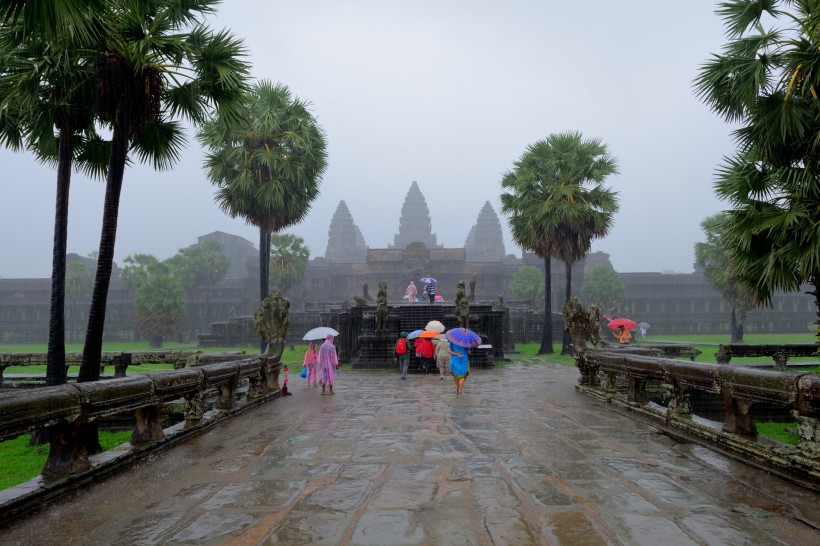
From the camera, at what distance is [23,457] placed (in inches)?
366

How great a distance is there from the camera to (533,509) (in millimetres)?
3826

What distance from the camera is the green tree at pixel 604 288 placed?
4603 cm

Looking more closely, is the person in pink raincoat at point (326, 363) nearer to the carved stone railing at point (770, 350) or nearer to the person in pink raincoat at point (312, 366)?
the person in pink raincoat at point (312, 366)

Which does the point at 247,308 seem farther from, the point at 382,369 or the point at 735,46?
the point at 735,46

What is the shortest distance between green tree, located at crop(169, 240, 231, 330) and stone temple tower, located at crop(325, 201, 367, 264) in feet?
126

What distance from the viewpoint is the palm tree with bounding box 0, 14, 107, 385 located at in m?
7.58

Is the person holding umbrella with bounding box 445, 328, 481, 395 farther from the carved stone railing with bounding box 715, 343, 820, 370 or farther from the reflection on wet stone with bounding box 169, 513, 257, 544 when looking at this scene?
the reflection on wet stone with bounding box 169, 513, 257, 544

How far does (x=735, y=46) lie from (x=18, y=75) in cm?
1140

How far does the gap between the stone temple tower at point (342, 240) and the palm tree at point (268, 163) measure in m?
68.8

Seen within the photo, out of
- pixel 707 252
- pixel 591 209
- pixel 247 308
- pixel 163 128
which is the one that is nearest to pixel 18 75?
pixel 163 128

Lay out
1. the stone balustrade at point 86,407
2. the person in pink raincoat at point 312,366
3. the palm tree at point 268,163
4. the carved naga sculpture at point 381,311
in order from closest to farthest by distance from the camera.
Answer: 1. the stone balustrade at point 86,407
2. the person in pink raincoat at point 312,366
3. the carved naga sculpture at point 381,311
4. the palm tree at point 268,163

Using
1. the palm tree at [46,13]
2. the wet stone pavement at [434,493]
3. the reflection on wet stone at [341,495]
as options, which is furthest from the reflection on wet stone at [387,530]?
the palm tree at [46,13]

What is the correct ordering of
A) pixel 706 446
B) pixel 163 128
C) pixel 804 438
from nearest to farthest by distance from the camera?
pixel 804 438 < pixel 706 446 < pixel 163 128

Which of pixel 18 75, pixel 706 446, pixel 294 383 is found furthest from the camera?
pixel 294 383
